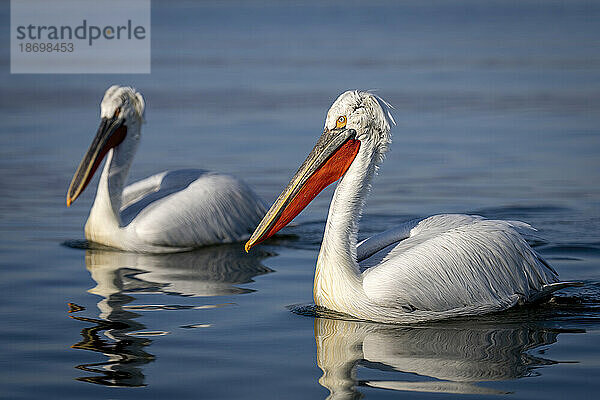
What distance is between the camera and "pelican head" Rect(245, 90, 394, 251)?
212 inches

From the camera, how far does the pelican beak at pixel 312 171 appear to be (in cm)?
540

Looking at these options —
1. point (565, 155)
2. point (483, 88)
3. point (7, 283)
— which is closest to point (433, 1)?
point (483, 88)

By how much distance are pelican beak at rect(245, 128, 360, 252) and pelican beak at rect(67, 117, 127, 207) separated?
2.40 m

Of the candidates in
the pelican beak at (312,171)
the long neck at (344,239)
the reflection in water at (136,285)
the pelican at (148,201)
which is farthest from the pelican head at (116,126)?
the long neck at (344,239)

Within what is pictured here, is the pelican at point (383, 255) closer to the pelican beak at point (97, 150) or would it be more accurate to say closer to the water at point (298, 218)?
the water at point (298, 218)

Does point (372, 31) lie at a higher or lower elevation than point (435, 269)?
higher

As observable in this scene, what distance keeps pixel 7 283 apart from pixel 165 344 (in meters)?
1.69

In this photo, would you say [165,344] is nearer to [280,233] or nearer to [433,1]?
[280,233]

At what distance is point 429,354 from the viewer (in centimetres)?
478

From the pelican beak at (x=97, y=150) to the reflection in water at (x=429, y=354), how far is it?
2717 millimetres

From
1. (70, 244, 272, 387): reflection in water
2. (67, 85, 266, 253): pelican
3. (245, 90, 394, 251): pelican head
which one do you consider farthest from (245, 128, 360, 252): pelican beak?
(67, 85, 266, 253): pelican

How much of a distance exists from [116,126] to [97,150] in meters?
0.24

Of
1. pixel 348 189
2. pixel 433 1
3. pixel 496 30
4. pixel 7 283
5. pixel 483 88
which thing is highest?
pixel 433 1

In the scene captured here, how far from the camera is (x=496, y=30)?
2005 centimetres
